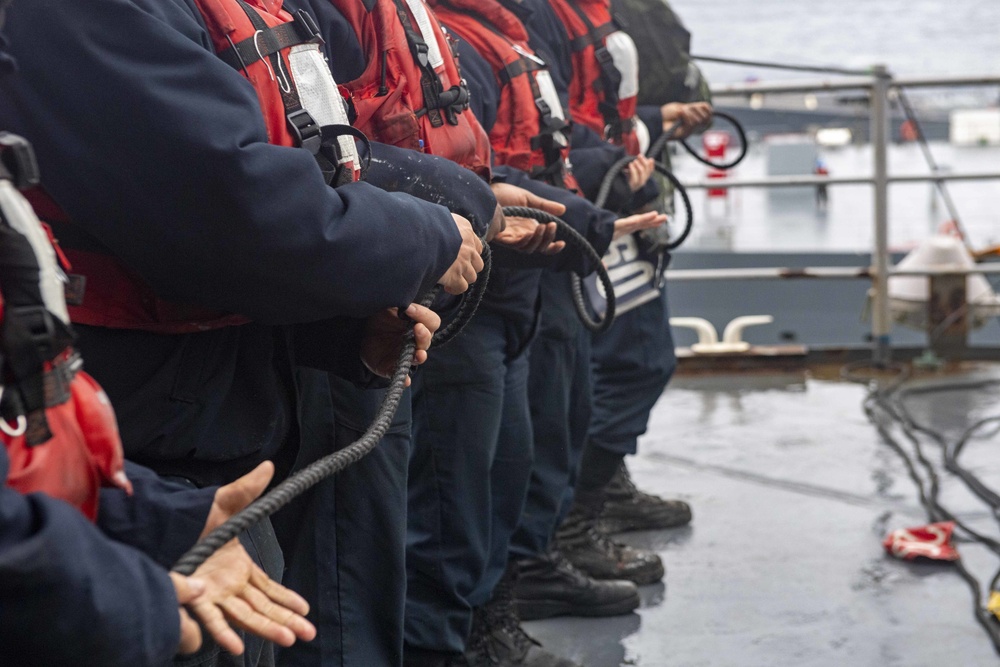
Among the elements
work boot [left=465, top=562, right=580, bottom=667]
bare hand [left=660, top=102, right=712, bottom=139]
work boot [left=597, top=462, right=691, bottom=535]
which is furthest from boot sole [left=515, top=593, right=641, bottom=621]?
bare hand [left=660, top=102, right=712, bottom=139]

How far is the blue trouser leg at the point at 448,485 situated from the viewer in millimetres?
1954

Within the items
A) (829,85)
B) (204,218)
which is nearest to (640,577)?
(204,218)

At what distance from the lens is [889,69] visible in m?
4.64

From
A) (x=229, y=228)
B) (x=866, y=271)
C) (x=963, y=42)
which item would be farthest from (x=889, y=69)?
(x=963, y=42)

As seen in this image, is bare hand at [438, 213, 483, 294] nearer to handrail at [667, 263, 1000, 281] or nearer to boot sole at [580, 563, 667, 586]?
boot sole at [580, 563, 667, 586]

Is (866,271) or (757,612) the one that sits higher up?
(866,271)

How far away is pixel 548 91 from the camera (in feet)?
7.24

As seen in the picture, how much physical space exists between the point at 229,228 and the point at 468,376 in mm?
908

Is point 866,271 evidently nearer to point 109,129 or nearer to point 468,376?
point 468,376

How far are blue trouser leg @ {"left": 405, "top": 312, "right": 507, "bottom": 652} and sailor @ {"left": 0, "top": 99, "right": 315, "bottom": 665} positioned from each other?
0.98 metres

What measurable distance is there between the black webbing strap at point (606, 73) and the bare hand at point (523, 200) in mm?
763

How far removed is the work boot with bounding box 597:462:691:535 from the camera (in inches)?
120

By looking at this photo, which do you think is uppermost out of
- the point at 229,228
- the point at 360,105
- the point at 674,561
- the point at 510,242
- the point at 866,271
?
the point at 360,105

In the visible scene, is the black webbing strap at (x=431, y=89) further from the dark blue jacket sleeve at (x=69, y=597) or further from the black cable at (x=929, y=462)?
the black cable at (x=929, y=462)
